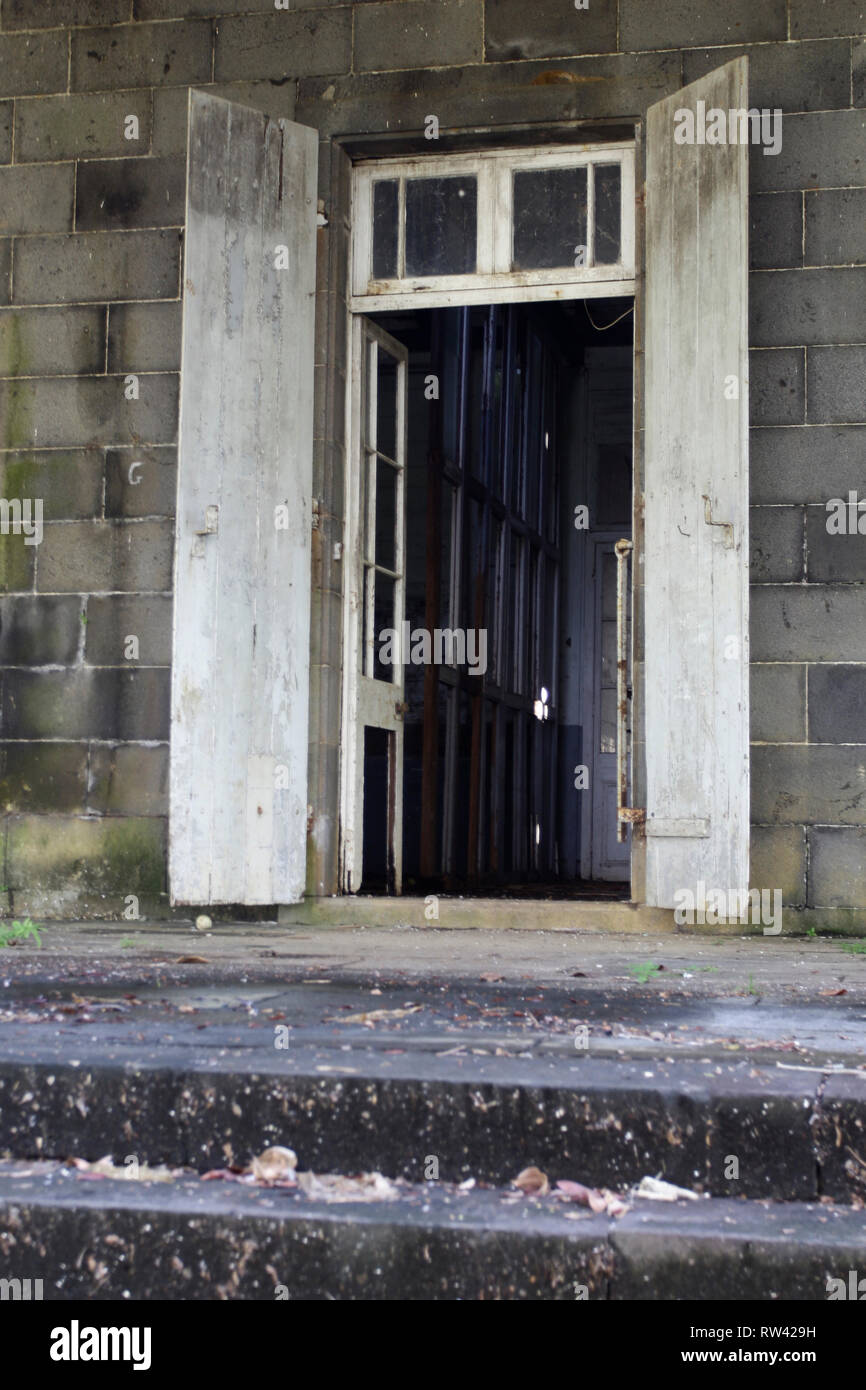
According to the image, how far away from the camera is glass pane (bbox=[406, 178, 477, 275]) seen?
496 cm

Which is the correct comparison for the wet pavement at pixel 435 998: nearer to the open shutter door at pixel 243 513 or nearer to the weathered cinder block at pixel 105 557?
the open shutter door at pixel 243 513

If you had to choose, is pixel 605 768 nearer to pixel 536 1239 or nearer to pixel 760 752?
pixel 760 752

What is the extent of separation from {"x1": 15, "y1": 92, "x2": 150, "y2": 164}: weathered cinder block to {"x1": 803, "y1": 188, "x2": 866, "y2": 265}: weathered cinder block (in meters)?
2.30

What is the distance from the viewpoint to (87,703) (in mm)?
4844

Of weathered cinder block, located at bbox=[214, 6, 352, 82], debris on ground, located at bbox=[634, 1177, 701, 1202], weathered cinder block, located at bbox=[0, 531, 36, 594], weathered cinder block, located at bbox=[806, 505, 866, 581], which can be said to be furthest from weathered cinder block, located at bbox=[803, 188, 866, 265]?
debris on ground, located at bbox=[634, 1177, 701, 1202]

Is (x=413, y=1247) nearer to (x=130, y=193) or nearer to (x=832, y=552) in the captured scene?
(x=832, y=552)

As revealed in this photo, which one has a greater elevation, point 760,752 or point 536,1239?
point 760,752

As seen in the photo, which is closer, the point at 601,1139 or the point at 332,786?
the point at 601,1139

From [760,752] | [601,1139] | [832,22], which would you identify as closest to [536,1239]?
[601,1139]

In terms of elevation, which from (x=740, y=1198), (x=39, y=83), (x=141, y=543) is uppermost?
(x=39, y=83)

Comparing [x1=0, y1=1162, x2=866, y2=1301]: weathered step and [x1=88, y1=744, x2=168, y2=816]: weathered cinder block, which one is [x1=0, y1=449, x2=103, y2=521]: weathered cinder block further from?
[x1=0, y1=1162, x2=866, y2=1301]: weathered step

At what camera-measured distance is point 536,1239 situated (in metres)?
1.77

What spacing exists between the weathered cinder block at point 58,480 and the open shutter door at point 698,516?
190 cm

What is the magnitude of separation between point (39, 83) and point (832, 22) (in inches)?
108
